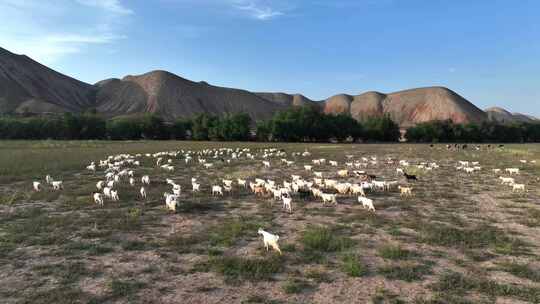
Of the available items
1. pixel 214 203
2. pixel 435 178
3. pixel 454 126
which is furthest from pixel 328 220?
pixel 454 126

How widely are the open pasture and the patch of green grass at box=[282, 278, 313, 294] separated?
30 mm

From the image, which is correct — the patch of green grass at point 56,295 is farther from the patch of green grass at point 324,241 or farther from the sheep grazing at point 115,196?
A: the sheep grazing at point 115,196

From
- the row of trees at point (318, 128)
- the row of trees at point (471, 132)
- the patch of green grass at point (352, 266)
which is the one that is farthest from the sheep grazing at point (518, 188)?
the row of trees at point (471, 132)

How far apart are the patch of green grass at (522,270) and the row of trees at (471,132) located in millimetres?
107431

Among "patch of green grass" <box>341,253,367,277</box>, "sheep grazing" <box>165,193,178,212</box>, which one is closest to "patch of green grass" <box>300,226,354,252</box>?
"patch of green grass" <box>341,253,367,277</box>

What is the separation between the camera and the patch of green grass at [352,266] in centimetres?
980

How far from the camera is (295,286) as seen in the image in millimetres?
9008

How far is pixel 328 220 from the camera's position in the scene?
1516cm

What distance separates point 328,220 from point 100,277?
28.3 feet

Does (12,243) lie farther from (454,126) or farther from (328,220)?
(454,126)

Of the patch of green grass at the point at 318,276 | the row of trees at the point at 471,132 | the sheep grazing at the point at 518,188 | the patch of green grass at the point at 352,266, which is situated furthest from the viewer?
the row of trees at the point at 471,132

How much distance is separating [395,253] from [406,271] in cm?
129

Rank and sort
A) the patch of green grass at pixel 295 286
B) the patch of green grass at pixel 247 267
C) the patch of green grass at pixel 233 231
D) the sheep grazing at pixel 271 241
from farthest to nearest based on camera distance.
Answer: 1. the patch of green grass at pixel 233 231
2. the sheep grazing at pixel 271 241
3. the patch of green grass at pixel 247 267
4. the patch of green grass at pixel 295 286

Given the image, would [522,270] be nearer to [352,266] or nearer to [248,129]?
[352,266]
